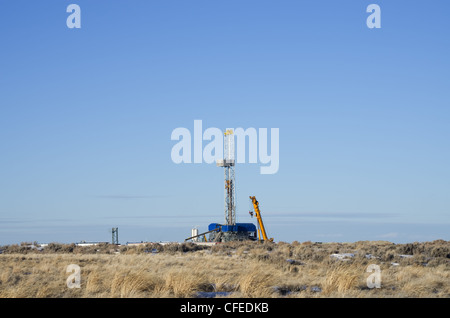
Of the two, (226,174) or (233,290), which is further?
(226,174)

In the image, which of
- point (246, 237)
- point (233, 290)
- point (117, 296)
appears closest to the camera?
point (117, 296)

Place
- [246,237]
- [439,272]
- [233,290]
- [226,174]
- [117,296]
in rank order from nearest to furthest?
1. [117,296]
2. [233,290]
3. [439,272]
4. [246,237]
5. [226,174]

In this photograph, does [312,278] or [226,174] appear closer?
[312,278]

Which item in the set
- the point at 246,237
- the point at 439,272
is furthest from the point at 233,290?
the point at 246,237

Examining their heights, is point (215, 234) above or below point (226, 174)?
below
